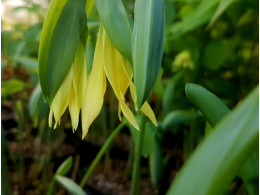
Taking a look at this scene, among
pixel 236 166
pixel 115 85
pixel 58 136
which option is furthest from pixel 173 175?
pixel 236 166

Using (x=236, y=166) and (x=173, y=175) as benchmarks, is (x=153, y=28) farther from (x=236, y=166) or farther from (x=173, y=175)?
(x=173, y=175)

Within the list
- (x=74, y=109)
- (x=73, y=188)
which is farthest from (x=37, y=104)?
(x=74, y=109)

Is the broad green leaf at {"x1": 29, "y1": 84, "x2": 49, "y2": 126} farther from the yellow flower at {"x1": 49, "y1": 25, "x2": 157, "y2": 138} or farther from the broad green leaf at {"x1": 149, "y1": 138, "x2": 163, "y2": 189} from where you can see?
the yellow flower at {"x1": 49, "y1": 25, "x2": 157, "y2": 138}

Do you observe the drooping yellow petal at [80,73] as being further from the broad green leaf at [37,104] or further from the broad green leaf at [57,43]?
the broad green leaf at [37,104]

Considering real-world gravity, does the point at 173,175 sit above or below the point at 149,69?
below

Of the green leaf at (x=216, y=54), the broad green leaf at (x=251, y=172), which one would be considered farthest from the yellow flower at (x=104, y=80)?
the green leaf at (x=216, y=54)

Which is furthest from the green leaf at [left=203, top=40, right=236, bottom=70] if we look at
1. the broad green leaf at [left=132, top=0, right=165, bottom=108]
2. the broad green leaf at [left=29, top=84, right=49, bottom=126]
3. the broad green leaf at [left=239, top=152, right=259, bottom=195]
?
the broad green leaf at [left=132, top=0, right=165, bottom=108]
